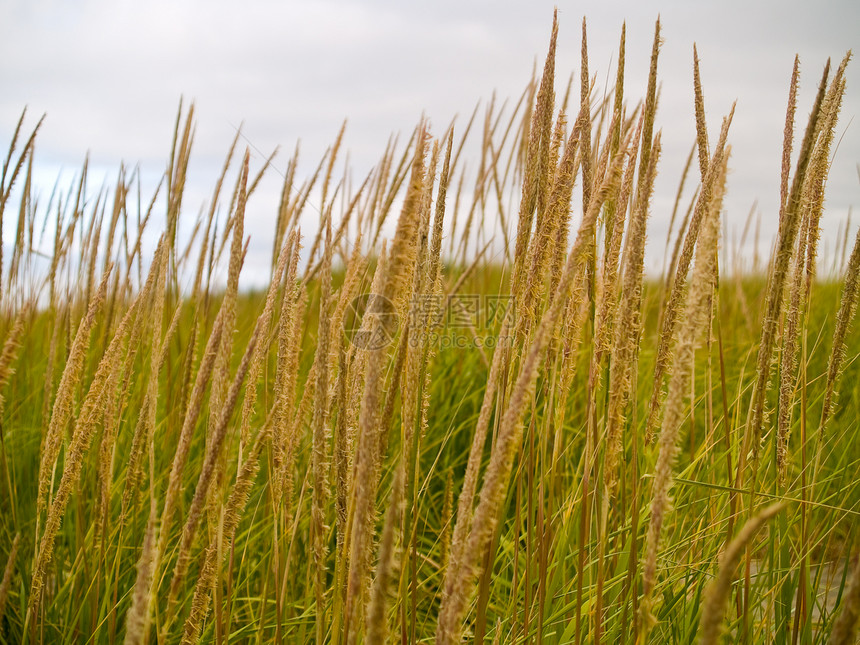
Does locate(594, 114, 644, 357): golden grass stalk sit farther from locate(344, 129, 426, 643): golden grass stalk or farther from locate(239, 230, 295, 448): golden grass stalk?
locate(239, 230, 295, 448): golden grass stalk

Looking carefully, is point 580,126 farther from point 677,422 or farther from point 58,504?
point 58,504

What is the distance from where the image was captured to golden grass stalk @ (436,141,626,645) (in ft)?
1.99

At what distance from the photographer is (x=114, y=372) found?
107cm

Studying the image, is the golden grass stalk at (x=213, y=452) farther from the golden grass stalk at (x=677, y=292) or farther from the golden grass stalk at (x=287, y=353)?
the golden grass stalk at (x=677, y=292)

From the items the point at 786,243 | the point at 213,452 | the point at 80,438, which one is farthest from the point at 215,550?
the point at 786,243

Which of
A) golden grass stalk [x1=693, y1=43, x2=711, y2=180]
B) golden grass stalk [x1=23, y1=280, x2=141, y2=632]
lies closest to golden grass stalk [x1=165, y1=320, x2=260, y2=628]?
golden grass stalk [x1=23, y1=280, x2=141, y2=632]

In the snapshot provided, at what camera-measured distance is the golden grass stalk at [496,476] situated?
0.61 metres

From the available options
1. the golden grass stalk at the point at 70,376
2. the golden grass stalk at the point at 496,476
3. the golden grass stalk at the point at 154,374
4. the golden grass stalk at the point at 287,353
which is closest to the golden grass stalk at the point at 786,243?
the golden grass stalk at the point at 496,476

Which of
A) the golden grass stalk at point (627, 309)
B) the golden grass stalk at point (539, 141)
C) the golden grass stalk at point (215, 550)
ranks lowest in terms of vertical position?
the golden grass stalk at point (215, 550)

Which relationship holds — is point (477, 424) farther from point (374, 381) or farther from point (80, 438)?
point (80, 438)

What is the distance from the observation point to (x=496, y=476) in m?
0.62

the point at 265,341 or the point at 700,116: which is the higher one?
the point at 700,116

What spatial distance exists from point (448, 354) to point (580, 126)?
1621 mm

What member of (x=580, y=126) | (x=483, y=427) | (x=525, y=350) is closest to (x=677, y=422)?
(x=483, y=427)
